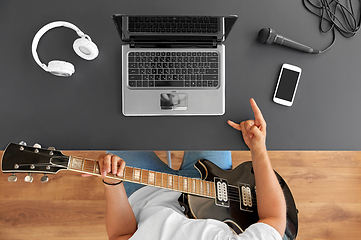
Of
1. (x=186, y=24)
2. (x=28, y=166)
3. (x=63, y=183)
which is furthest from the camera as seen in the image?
(x=63, y=183)

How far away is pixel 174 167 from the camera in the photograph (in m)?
1.41

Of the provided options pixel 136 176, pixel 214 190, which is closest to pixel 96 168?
pixel 136 176

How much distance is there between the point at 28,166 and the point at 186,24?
2.34 feet

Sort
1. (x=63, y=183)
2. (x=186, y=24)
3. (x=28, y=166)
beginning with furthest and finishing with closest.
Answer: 1. (x=63, y=183)
2. (x=186, y=24)
3. (x=28, y=166)

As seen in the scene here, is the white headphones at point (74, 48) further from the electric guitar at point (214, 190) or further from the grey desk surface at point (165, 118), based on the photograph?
the electric guitar at point (214, 190)

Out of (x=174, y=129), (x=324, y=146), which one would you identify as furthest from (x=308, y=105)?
(x=174, y=129)

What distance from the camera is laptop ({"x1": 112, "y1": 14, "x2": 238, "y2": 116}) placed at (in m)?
0.76

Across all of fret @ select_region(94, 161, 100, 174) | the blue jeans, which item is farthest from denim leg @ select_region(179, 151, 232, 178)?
fret @ select_region(94, 161, 100, 174)

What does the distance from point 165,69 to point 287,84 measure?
1.58 ft

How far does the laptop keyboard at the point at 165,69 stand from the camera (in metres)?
0.77

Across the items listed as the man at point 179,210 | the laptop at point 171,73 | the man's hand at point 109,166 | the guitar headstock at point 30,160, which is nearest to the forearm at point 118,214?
the man at point 179,210

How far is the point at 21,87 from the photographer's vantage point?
30.7 inches

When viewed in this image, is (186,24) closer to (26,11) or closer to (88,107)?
(88,107)

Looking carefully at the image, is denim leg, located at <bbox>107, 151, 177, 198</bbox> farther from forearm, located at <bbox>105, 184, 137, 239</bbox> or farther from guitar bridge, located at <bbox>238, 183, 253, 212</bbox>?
guitar bridge, located at <bbox>238, 183, 253, 212</bbox>
